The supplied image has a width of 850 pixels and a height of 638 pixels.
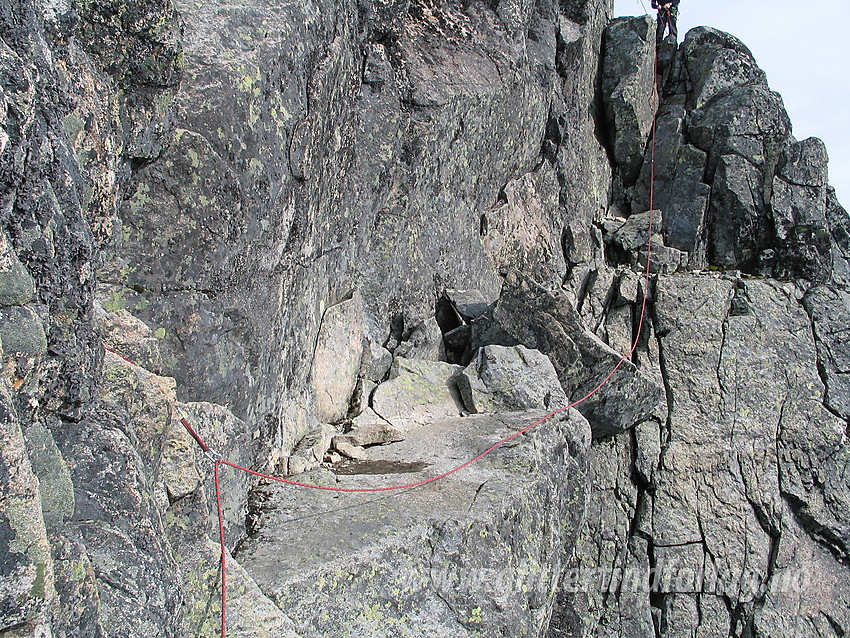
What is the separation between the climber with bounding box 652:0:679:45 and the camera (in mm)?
22203

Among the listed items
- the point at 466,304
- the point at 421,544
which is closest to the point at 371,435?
the point at 421,544

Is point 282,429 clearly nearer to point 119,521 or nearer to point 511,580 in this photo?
point 511,580

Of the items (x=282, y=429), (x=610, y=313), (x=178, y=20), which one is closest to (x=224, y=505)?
(x=282, y=429)

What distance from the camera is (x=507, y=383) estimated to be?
10398 millimetres

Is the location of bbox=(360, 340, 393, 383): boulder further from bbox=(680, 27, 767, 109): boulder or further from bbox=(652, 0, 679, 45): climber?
bbox=(652, 0, 679, 45): climber

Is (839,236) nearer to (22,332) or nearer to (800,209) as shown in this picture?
(800,209)

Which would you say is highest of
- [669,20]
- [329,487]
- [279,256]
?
[669,20]

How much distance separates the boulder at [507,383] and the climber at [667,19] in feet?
57.4

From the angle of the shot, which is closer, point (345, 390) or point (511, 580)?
point (511, 580)

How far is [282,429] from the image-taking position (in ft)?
26.0

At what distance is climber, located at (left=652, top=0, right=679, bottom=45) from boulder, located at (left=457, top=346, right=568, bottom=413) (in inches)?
689

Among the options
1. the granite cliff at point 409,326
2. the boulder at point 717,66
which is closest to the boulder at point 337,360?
the granite cliff at point 409,326

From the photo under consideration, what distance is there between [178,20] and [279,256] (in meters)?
2.95

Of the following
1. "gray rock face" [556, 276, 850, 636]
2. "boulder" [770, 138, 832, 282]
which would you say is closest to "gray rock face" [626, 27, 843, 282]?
"boulder" [770, 138, 832, 282]
